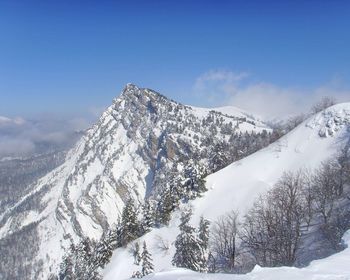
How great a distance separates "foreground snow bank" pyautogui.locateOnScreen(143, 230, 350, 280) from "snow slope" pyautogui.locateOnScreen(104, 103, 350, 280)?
1907 inches

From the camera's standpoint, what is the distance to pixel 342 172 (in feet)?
161

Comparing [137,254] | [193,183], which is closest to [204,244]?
[137,254]

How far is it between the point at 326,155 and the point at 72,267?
48.0 meters

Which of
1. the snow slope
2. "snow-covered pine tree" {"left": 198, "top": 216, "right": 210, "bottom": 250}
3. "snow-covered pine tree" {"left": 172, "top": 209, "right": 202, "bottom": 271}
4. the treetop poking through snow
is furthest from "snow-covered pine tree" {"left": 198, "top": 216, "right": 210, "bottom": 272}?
the treetop poking through snow

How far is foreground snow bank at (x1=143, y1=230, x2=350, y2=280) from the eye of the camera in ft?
48.9

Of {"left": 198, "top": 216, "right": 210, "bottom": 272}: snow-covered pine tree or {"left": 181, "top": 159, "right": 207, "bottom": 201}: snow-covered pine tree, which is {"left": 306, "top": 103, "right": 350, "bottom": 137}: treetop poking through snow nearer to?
{"left": 181, "top": 159, "right": 207, "bottom": 201}: snow-covered pine tree

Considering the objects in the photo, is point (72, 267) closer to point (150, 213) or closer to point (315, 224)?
point (150, 213)

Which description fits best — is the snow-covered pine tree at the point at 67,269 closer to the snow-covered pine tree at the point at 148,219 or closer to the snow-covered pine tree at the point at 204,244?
the snow-covered pine tree at the point at 148,219

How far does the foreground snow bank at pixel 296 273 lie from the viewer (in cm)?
1490

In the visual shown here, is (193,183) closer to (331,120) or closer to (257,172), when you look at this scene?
(257,172)

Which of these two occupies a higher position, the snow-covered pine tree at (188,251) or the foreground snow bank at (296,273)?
the snow-covered pine tree at (188,251)

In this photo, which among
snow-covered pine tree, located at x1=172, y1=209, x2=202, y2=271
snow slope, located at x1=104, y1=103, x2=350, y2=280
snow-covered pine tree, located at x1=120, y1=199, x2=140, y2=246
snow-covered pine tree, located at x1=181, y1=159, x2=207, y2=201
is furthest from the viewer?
snow-covered pine tree, located at x1=181, y1=159, x2=207, y2=201

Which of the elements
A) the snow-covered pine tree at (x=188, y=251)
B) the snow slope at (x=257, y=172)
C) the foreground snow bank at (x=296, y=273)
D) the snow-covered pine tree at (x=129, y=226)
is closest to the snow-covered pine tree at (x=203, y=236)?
the snow-covered pine tree at (x=188, y=251)

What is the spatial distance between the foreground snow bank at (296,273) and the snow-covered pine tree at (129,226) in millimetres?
56948
